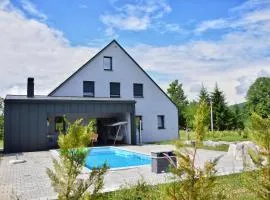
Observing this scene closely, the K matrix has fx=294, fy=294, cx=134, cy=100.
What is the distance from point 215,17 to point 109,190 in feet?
31.4

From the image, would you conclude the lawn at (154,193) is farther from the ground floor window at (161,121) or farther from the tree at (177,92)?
the tree at (177,92)

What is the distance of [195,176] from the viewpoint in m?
3.76

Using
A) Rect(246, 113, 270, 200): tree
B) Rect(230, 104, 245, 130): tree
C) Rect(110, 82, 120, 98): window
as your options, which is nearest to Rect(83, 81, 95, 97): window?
Rect(110, 82, 120, 98): window

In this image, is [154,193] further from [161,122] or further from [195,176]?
[161,122]

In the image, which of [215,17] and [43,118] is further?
[43,118]

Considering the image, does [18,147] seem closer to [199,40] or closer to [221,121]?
[199,40]

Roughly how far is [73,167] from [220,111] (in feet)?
132

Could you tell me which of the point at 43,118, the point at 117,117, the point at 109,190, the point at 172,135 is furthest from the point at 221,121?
the point at 109,190

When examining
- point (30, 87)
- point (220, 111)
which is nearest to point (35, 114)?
point (30, 87)

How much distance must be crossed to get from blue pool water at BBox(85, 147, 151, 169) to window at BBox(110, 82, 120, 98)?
6.39 meters

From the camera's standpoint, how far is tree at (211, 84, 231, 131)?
41.2 m

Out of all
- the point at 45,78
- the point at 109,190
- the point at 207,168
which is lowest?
the point at 109,190

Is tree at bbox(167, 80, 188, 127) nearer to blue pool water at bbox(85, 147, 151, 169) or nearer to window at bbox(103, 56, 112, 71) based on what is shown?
window at bbox(103, 56, 112, 71)

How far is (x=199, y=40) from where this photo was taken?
17609 mm
